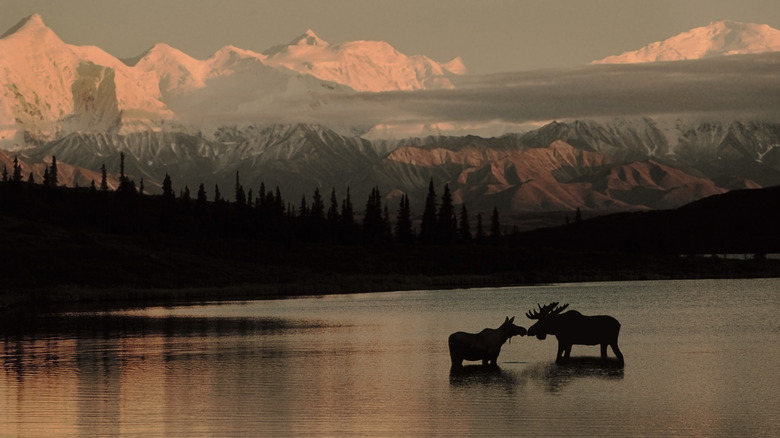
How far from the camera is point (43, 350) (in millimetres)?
65562

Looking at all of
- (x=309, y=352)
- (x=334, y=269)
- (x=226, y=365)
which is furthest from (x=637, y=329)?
(x=334, y=269)

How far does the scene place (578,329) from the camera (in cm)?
5303

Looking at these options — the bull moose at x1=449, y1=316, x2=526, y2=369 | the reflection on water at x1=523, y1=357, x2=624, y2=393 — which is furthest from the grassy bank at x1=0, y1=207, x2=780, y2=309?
the reflection on water at x1=523, y1=357, x2=624, y2=393

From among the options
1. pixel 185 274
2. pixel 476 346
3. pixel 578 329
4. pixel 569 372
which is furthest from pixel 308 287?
pixel 569 372

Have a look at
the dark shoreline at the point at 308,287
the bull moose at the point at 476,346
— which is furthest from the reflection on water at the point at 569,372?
the dark shoreline at the point at 308,287

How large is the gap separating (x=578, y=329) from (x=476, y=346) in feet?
15.3

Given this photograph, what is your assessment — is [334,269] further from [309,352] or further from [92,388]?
[92,388]

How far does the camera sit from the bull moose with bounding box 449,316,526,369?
2020 inches

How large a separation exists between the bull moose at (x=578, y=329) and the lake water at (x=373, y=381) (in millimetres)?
1020

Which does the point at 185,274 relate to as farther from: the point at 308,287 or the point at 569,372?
the point at 569,372

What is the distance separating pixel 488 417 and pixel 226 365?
2015 centimetres

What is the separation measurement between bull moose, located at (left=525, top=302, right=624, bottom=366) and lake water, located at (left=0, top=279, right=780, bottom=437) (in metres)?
1.02

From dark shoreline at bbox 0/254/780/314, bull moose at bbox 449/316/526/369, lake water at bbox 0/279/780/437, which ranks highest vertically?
dark shoreline at bbox 0/254/780/314

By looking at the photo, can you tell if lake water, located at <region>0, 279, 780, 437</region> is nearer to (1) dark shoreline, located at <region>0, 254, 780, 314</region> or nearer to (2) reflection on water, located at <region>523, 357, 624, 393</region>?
(2) reflection on water, located at <region>523, 357, 624, 393</region>
